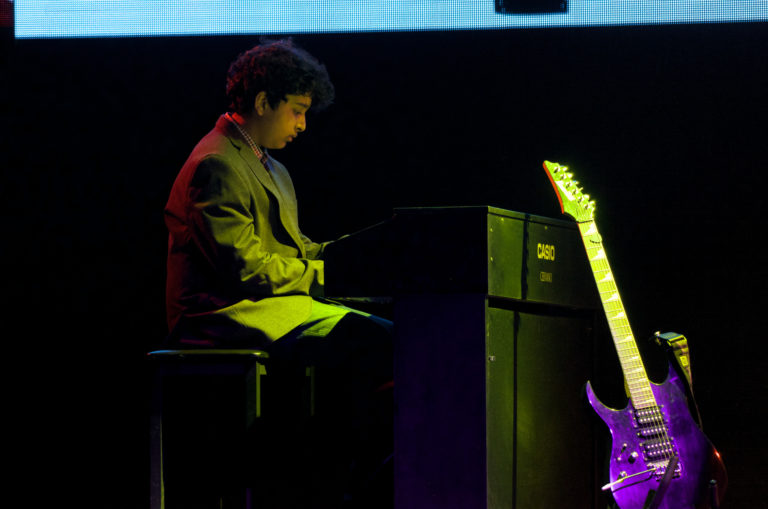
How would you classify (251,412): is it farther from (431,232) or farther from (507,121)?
(507,121)

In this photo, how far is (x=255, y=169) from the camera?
2684mm

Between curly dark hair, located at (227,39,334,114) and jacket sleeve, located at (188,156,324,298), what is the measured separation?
376mm

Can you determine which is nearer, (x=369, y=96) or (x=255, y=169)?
(x=255, y=169)

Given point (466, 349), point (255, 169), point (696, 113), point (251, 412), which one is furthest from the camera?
point (696, 113)

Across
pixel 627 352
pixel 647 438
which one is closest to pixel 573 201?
pixel 627 352

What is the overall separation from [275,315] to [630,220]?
1535 mm

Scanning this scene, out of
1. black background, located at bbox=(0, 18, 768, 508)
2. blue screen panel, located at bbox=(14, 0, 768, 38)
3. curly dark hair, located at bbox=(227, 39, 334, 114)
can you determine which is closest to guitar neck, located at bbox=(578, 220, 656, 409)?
black background, located at bbox=(0, 18, 768, 508)

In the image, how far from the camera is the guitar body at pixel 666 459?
2.29 m

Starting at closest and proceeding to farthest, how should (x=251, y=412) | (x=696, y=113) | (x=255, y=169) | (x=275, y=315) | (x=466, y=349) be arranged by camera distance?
(x=466, y=349)
(x=251, y=412)
(x=275, y=315)
(x=255, y=169)
(x=696, y=113)

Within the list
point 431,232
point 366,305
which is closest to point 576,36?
point 366,305

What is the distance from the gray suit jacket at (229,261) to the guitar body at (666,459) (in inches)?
34.9

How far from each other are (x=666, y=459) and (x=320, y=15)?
211 cm

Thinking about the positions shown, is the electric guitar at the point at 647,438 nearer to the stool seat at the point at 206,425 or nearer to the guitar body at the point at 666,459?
the guitar body at the point at 666,459

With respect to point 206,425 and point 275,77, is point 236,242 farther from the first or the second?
point 275,77
